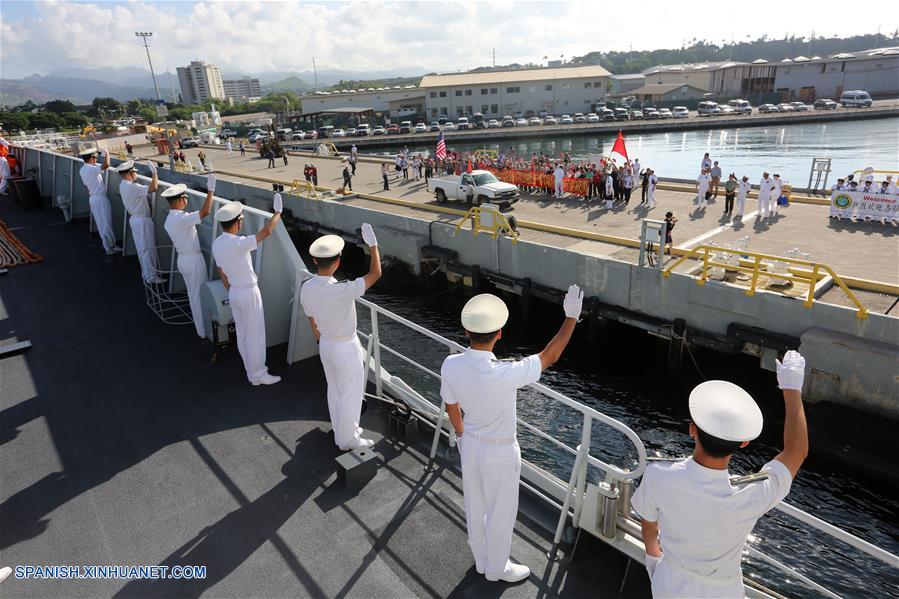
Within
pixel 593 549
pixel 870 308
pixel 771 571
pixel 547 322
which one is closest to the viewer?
pixel 593 549

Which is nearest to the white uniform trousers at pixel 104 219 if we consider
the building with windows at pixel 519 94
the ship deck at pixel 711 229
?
the ship deck at pixel 711 229

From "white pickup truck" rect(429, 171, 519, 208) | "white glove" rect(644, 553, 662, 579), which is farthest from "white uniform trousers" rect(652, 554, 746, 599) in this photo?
"white pickup truck" rect(429, 171, 519, 208)

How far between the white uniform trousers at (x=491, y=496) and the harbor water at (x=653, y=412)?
6.66 meters

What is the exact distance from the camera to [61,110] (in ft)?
403

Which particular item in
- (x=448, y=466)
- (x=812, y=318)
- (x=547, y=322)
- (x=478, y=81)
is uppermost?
(x=478, y=81)

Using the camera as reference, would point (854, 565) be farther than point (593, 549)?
Yes

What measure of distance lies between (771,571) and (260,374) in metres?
8.37

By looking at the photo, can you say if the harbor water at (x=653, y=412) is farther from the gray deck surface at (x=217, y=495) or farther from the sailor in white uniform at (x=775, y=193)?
the sailor in white uniform at (x=775, y=193)

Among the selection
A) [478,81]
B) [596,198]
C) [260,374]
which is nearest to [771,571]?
[260,374]

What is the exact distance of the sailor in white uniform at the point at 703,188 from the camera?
21391 mm

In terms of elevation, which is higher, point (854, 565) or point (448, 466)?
point (448, 466)

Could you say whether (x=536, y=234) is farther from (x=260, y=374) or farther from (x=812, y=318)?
(x=260, y=374)

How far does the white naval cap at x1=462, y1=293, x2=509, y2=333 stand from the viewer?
10.8 ft

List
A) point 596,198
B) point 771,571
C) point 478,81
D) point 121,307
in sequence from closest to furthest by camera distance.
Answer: point 771,571 < point 121,307 < point 596,198 < point 478,81
